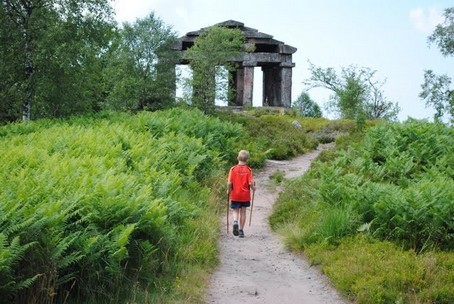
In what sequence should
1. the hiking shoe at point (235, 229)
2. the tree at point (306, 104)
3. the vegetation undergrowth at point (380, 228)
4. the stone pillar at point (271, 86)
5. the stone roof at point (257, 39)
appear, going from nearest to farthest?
1. the vegetation undergrowth at point (380, 228)
2. the hiking shoe at point (235, 229)
3. the stone roof at point (257, 39)
4. the stone pillar at point (271, 86)
5. the tree at point (306, 104)

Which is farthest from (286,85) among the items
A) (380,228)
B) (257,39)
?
(380,228)

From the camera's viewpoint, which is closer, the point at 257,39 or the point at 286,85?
the point at 257,39

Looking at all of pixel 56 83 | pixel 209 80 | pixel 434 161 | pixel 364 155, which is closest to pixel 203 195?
pixel 364 155

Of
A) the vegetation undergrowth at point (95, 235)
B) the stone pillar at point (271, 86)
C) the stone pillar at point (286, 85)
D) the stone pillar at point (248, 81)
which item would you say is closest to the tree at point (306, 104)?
the stone pillar at point (271, 86)

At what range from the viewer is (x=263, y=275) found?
974 centimetres

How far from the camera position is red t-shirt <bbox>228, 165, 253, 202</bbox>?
12273 mm

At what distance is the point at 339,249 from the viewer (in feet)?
33.5

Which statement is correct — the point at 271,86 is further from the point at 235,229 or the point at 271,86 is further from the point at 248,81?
A: the point at 235,229

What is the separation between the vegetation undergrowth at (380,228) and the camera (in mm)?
8484

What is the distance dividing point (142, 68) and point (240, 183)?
Result: 19687 mm

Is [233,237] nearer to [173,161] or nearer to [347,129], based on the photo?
[173,161]

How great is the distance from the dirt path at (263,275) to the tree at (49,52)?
14082mm

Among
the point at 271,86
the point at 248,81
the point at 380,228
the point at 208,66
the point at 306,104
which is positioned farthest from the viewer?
the point at 306,104

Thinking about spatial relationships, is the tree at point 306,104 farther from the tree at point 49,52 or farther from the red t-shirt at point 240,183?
the red t-shirt at point 240,183
